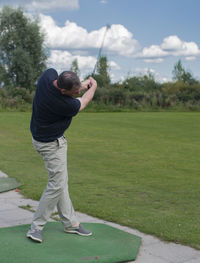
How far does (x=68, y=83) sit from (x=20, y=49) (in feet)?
154

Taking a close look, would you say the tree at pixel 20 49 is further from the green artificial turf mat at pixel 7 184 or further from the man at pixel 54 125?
the man at pixel 54 125

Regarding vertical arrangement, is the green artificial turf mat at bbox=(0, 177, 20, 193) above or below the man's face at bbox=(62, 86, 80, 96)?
below

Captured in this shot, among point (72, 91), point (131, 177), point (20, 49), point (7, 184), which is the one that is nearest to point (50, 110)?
point (72, 91)

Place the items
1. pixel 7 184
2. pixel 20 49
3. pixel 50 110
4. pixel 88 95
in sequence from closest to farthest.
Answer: pixel 50 110
pixel 88 95
pixel 7 184
pixel 20 49

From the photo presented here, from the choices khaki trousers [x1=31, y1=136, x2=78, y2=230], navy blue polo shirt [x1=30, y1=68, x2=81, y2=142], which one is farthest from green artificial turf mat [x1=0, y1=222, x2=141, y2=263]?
navy blue polo shirt [x1=30, y1=68, x2=81, y2=142]

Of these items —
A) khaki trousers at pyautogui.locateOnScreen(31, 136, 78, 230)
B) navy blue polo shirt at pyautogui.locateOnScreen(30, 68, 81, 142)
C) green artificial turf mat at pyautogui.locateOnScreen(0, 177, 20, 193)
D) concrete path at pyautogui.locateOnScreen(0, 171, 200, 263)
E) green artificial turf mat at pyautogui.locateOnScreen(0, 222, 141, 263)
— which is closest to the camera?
green artificial turf mat at pyautogui.locateOnScreen(0, 222, 141, 263)

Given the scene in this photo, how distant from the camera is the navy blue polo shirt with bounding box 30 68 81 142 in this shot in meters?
4.21

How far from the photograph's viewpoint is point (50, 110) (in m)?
4.23

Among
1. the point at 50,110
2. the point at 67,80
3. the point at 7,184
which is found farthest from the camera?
the point at 7,184

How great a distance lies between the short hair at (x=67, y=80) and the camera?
407 cm

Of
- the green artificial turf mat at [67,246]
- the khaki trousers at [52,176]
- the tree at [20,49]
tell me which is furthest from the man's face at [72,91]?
the tree at [20,49]

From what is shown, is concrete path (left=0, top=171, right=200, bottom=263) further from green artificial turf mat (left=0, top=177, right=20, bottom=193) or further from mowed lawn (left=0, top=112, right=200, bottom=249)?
green artificial turf mat (left=0, top=177, right=20, bottom=193)

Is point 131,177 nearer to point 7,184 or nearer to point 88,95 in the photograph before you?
point 7,184

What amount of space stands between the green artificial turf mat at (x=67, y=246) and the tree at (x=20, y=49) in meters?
46.0
